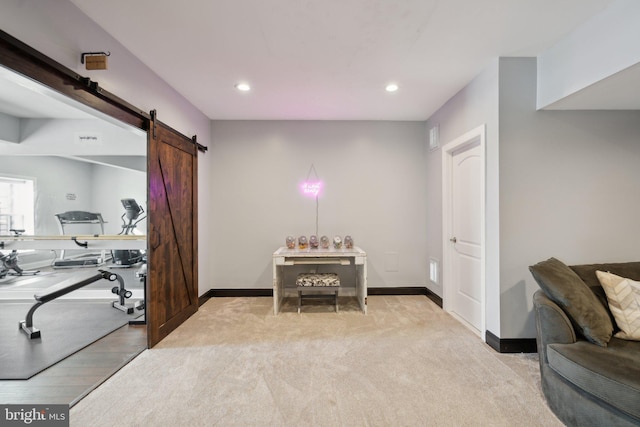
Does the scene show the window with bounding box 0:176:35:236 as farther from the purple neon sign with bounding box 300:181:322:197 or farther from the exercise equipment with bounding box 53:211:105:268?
the purple neon sign with bounding box 300:181:322:197

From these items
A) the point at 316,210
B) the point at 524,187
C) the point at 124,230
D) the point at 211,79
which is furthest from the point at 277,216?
the point at 524,187

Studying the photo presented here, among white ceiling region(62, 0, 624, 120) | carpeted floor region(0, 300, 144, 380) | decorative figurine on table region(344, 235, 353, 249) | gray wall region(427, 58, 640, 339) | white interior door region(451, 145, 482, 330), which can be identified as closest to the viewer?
white ceiling region(62, 0, 624, 120)

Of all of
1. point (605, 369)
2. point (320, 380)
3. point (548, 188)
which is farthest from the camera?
point (548, 188)

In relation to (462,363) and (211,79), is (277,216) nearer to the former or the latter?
(211,79)

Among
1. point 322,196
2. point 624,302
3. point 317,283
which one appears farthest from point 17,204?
point 624,302

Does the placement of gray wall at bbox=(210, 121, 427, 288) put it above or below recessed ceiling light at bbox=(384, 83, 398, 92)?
below

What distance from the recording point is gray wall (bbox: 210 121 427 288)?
4086 mm

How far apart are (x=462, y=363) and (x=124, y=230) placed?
16.3ft

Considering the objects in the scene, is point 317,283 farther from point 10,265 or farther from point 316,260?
point 10,265

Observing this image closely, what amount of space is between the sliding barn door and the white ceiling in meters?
0.73

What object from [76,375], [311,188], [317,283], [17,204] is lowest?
[76,375]

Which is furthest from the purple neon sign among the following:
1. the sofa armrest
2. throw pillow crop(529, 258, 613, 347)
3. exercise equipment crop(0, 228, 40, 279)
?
exercise equipment crop(0, 228, 40, 279)

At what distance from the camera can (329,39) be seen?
2.13 m

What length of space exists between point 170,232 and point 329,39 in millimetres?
2498
